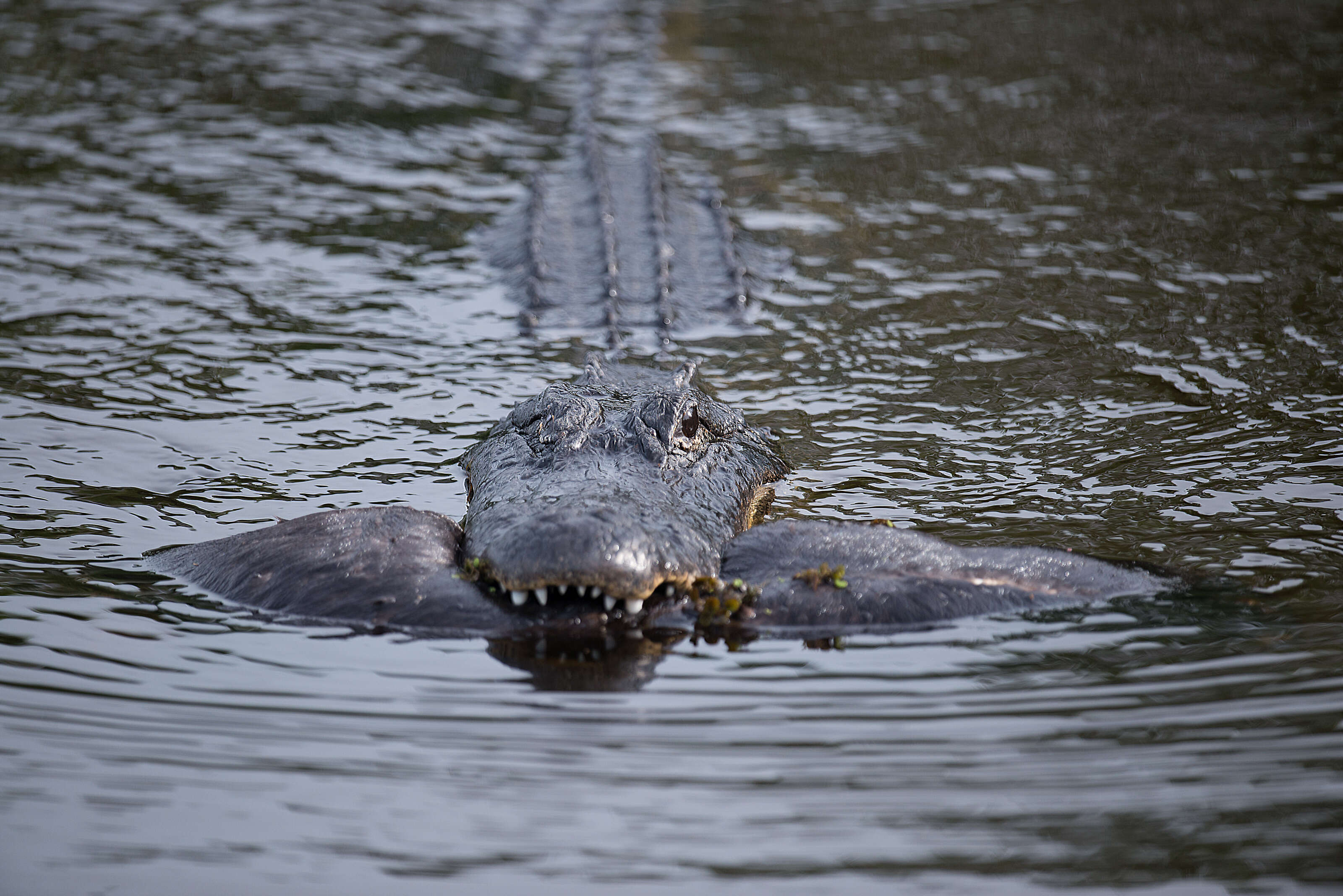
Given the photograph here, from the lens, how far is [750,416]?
549 cm

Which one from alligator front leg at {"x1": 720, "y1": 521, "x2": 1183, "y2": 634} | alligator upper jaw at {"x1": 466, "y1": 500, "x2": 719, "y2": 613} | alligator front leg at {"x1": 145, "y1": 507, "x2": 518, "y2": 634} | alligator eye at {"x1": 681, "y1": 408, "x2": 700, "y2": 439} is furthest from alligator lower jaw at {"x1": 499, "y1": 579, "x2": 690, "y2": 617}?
alligator eye at {"x1": 681, "y1": 408, "x2": 700, "y2": 439}

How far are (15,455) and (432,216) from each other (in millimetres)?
3613

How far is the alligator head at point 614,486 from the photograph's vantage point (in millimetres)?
3371

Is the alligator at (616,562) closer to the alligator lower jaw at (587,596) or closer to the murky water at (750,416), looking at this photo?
the alligator lower jaw at (587,596)

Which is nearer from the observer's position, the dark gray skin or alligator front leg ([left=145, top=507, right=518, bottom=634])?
the dark gray skin

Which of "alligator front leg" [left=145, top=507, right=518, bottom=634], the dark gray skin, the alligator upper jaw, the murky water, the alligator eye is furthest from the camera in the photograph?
the alligator eye

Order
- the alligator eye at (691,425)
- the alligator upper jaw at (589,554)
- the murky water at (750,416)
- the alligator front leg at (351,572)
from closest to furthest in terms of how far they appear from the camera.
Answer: the murky water at (750,416)
the alligator upper jaw at (589,554)
the alligator front leg at (351,572)
the alligator eye at (691,425)

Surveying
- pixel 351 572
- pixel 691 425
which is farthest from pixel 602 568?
pixel 691 425

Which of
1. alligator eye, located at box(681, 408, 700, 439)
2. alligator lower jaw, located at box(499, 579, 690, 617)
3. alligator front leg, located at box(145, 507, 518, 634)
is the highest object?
alligator eye, located at box(681, 408, 700, 439)

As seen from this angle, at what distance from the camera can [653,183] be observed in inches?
323

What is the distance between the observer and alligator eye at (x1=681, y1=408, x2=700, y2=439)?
4406 mm

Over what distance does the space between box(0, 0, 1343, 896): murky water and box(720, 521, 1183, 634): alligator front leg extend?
97mm

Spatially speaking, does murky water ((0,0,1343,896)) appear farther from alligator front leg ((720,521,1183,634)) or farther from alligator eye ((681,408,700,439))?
alligator eye ((681,408,700,439))

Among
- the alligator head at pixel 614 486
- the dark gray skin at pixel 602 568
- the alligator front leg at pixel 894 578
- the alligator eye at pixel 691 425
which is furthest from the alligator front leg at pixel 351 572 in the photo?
the alligator eye at pixel 691 425
